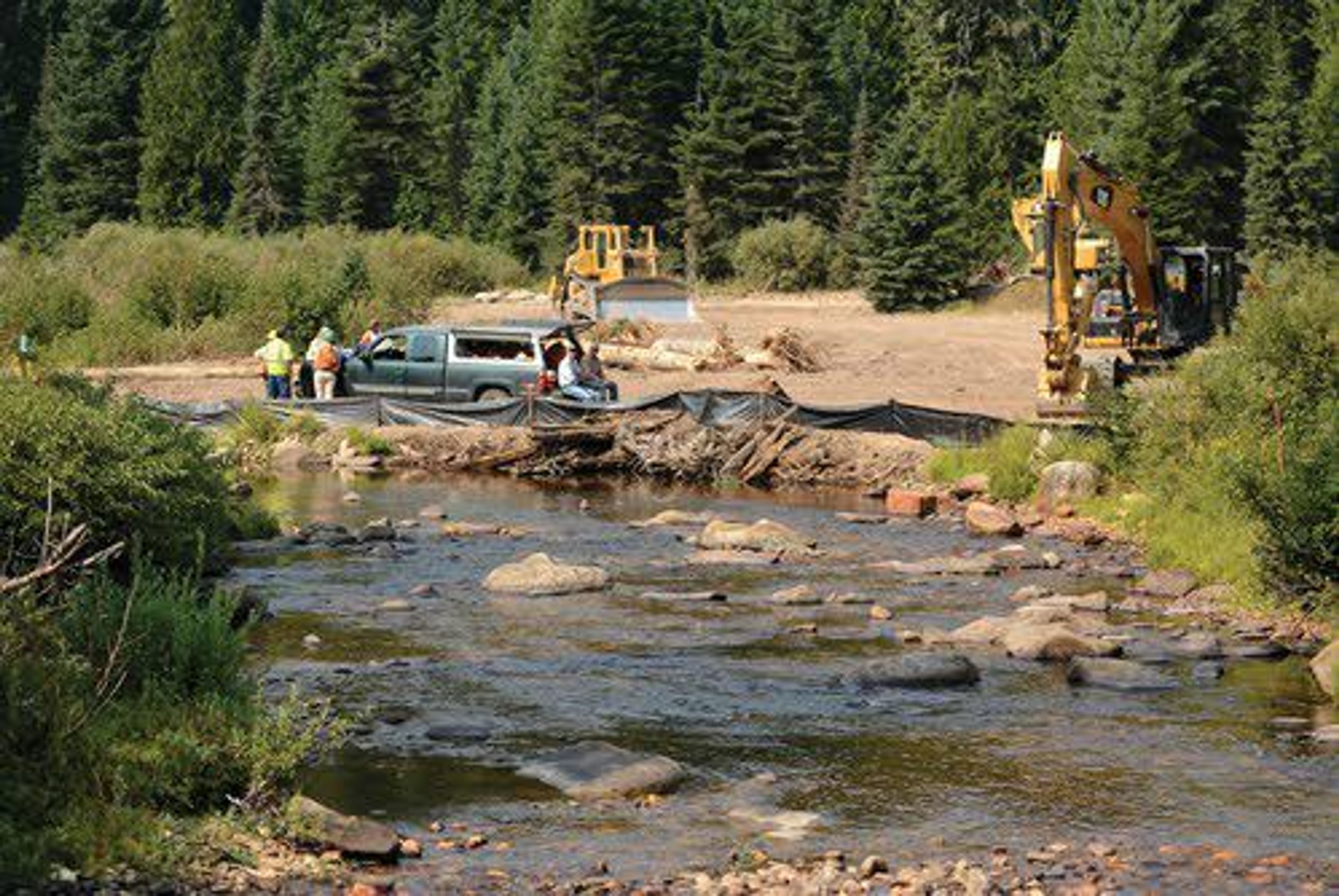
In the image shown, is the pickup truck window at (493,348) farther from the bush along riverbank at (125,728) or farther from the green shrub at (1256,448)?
the bush along riverbank at (125,728)

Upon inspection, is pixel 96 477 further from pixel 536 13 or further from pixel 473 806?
pixel 536 13

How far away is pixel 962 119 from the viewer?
72.8 metres

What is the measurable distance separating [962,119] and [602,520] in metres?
50.2

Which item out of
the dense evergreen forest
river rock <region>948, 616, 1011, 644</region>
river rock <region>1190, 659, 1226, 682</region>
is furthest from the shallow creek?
the dense evergreen forest

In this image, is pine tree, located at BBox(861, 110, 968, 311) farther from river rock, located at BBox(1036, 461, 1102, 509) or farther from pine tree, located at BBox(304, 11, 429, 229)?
river rock, located at BBox(1036, 461, 1102, 509)

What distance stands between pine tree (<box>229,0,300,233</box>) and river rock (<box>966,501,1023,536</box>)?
224 feet

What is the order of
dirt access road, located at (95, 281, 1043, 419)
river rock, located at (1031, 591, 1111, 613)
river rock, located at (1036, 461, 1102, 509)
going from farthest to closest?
dirt access road, located at (95, 281, 1043, 419), river rock, located at (1036, 461, 1102, 509), river rock, located at (1031, 591, 1111, 613)

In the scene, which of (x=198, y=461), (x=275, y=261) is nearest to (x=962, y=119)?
(x=275, y=261)

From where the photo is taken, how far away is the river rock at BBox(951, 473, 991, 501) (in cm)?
2633

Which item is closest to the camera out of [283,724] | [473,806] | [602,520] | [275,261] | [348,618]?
[283,724]

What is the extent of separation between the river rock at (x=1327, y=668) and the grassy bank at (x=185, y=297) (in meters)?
29.7

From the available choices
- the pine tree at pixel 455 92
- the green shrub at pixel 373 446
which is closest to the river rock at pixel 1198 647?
the green shrub at pixel 373 446

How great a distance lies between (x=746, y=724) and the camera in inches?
541

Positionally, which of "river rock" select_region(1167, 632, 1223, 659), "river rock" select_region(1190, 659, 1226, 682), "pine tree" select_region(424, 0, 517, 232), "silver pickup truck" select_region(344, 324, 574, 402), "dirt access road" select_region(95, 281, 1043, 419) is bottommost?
"river rock" select_region(1190, 659, 1226, 682)
